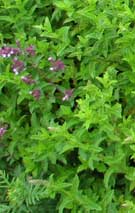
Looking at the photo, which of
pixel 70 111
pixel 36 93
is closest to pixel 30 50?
pixel 36 93

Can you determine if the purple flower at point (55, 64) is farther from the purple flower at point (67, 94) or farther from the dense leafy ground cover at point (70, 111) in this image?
the purple flower at point (67, 94)

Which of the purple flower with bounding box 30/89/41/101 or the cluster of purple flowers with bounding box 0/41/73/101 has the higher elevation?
the cluster of purple flowers with bounding box 0/41/73/101

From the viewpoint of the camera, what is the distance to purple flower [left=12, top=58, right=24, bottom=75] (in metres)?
2.43

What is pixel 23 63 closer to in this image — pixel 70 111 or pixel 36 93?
pixel 36 93

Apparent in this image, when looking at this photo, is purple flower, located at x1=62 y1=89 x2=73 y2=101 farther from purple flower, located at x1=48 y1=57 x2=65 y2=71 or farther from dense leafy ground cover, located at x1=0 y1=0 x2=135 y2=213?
purple flower, located at x1=48 y1=57 x2=65 y2=71

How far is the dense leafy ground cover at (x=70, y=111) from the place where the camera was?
7.43 feet

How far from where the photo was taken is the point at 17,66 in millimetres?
2438

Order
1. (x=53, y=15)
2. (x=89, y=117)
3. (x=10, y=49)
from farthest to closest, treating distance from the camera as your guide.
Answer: (x=53, y=15) → (x=10, y=49) → (x=89, y=117)

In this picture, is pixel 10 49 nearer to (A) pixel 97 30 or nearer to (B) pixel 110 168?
(A) pixel 97 30

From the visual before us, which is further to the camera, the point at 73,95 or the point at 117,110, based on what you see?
the point at 73,95

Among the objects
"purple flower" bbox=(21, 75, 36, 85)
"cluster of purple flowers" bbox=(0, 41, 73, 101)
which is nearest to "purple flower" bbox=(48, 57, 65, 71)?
"cluster of purple flowers" bbox=(0, 41, 73, 101)

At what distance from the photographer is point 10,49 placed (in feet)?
8.11

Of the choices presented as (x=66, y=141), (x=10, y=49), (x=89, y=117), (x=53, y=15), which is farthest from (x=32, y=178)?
(x=53, y=15)

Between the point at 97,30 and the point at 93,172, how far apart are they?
2.15 ft
